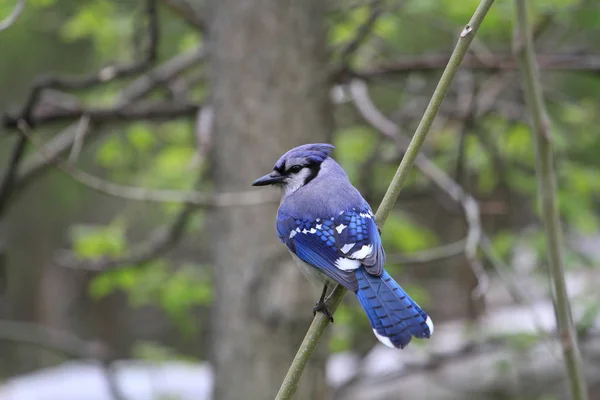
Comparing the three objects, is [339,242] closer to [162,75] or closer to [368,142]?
[162,75]

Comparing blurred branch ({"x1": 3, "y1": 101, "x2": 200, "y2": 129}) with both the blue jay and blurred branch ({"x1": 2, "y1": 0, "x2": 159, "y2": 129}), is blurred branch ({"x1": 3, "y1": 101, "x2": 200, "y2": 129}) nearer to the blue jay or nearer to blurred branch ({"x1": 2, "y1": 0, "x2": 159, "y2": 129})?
blurred branch ({"x1": 2, "y1": 0, "x2": 159, "y2": 129})

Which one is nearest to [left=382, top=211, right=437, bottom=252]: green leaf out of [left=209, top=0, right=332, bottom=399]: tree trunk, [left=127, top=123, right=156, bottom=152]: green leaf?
[left=209, top=0, right=332, bottom=399]: tree trunk

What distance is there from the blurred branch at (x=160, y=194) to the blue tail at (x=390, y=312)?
1146mm

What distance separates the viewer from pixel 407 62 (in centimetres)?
328

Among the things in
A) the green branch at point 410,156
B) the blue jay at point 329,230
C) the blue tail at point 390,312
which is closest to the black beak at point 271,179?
the blue jay at point 329,230

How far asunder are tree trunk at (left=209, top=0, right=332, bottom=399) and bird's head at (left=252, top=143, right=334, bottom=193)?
1.30 meters

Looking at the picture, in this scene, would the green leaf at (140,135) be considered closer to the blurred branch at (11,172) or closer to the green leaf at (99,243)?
the green leaf at (99,243)

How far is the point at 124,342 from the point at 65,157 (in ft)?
17.3

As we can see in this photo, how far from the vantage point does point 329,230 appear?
5.37ft

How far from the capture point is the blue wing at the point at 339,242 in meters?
1.44

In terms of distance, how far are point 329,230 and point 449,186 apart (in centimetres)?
129

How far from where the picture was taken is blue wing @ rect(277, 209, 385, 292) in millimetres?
1439

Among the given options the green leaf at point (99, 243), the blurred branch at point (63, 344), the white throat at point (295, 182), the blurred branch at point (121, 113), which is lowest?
the blurred branch at point (63, 344)

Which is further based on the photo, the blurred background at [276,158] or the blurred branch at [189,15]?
the blurred branch at [189,15]
